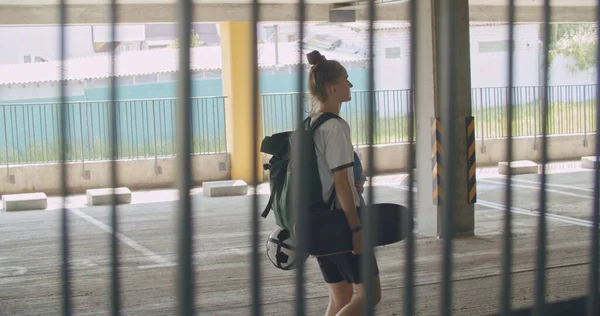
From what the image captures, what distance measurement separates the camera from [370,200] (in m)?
1.85

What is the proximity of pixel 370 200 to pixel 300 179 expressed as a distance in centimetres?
19

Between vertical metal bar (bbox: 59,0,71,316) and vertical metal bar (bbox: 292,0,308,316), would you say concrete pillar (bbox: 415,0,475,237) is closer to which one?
vertical metal bar (bbox: 292,0,308,316)

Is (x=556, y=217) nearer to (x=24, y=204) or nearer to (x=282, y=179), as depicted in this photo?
(x=24, y=204)

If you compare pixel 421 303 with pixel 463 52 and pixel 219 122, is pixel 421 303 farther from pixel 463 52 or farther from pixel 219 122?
pixel 219 122

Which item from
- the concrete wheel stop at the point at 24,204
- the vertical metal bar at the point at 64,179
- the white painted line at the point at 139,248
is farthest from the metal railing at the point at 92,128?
the vertical metal bar at the point at 64,179

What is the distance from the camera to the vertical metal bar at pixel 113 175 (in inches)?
59.3

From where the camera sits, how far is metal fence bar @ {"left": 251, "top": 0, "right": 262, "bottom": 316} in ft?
5.37

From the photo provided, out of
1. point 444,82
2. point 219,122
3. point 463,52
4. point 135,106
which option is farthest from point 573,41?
point 444,82

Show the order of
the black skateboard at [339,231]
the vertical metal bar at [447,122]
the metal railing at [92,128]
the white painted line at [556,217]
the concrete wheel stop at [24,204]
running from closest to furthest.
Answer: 1. the vertical metal bar at [447,122]
2. the black skateboard at [339,231]
3. the white painted line at [556,217]
4. the concrete wheel stop at [24,204]
5. the metal railing at [92,128]

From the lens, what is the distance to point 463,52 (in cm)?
926

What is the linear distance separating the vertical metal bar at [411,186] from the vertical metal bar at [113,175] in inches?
23.4

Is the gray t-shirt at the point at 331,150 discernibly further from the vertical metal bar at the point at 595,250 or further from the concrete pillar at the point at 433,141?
the concrete pillar at the point at 433,141

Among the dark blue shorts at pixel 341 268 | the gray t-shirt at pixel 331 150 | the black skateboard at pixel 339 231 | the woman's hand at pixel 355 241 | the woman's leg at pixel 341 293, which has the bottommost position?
the woman's leg at pixel 341 293

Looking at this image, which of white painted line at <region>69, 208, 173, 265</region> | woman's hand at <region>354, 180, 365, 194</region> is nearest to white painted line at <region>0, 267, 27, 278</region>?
white painted line at <region>69, 208, 173, 265</region>
